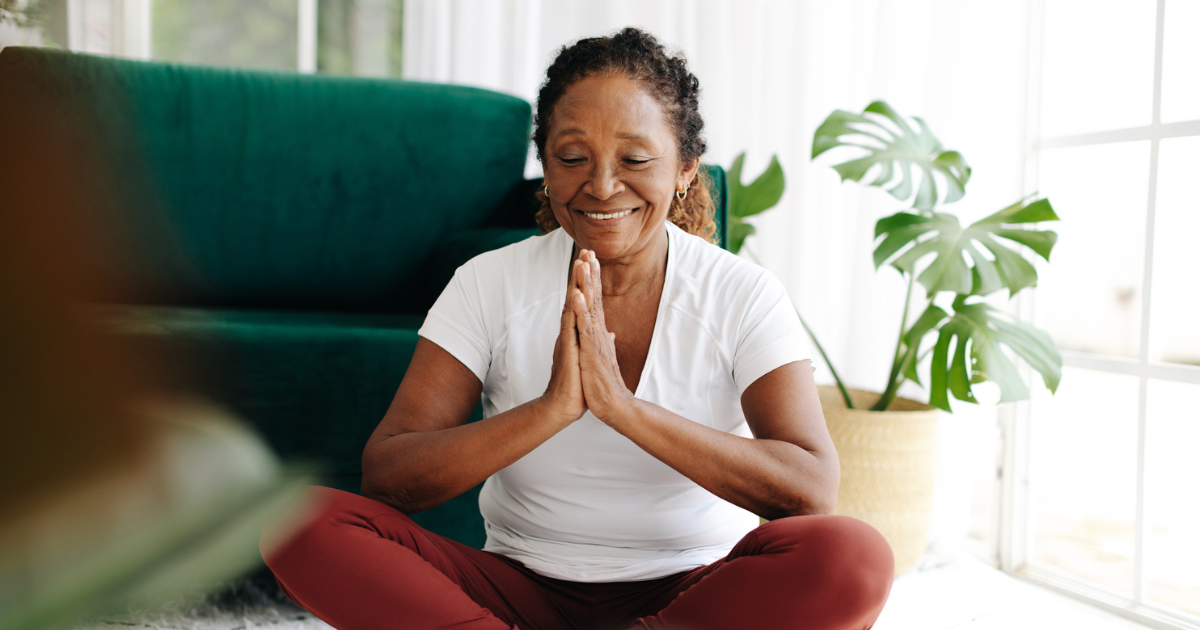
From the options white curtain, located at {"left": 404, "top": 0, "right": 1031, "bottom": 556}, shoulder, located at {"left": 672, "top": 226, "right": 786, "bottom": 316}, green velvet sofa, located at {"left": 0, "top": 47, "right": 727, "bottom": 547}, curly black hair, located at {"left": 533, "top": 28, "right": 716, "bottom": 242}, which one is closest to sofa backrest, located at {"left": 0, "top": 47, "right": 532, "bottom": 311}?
green velvet sofa, located at {"left": 0, "top": 47, "right": 727, "bottom": 547}

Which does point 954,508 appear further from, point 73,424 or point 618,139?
point 73,424

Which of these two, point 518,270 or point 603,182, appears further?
point 518,270

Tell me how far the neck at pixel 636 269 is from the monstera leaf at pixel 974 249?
612 millimetres

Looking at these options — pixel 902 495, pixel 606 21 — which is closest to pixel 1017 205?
pixel 902 495

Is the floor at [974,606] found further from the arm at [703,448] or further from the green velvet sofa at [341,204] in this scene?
the arm at [703,448]

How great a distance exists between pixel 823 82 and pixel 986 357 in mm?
1026

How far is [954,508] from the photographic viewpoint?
75.1 inches

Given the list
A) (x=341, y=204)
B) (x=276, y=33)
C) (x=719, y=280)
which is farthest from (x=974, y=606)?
(x=276, y=33)

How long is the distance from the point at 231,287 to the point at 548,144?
1116 mm

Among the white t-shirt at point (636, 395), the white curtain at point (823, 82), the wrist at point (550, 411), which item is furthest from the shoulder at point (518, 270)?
the white curtain at point (823, 82)

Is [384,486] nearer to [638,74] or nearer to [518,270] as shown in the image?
[518,270]

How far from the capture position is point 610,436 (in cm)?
99

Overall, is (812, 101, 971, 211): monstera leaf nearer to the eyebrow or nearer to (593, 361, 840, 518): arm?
the eyebrow

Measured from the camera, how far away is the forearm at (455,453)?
0.88 meters
